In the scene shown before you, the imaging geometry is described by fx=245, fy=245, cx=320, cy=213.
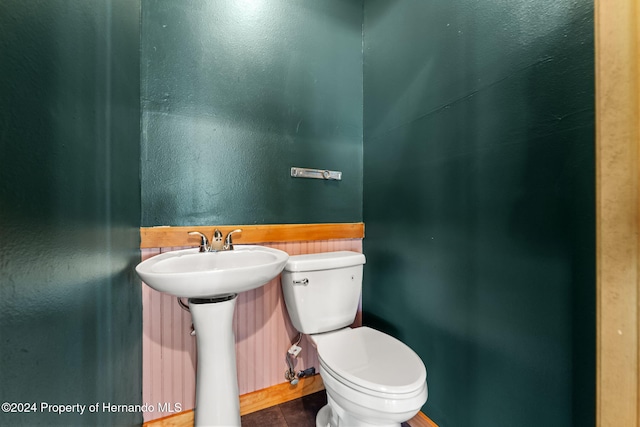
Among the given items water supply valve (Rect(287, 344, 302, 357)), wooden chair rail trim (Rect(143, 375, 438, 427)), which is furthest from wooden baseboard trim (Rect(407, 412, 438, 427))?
water supply valve (Rect(287, 344, 302, 357))

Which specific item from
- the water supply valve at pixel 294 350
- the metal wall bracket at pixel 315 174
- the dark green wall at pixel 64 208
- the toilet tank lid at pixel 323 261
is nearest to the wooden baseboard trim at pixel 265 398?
the water supply valve at pixel 294 350

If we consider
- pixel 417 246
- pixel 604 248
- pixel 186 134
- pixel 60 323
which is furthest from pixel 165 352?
pixel 604 248

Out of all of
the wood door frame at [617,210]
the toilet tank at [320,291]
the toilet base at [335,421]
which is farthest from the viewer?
the toilet tank at [320,291]

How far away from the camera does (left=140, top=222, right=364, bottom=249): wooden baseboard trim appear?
1064 mm

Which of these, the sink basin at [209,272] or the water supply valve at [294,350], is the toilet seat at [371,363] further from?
the sink basin at [209,272]

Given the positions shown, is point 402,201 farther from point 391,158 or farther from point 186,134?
point 186,134

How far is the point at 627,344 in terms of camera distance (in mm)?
552

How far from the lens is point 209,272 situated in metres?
0.73

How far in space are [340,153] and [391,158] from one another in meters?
0.32

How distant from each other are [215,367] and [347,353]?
53 centimetres

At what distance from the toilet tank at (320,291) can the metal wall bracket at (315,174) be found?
1.48 ft

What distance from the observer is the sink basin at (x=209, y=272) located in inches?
28.1

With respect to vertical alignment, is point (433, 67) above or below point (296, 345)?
above

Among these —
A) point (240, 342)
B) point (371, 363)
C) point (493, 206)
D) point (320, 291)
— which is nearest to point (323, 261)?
point (320, 291)
